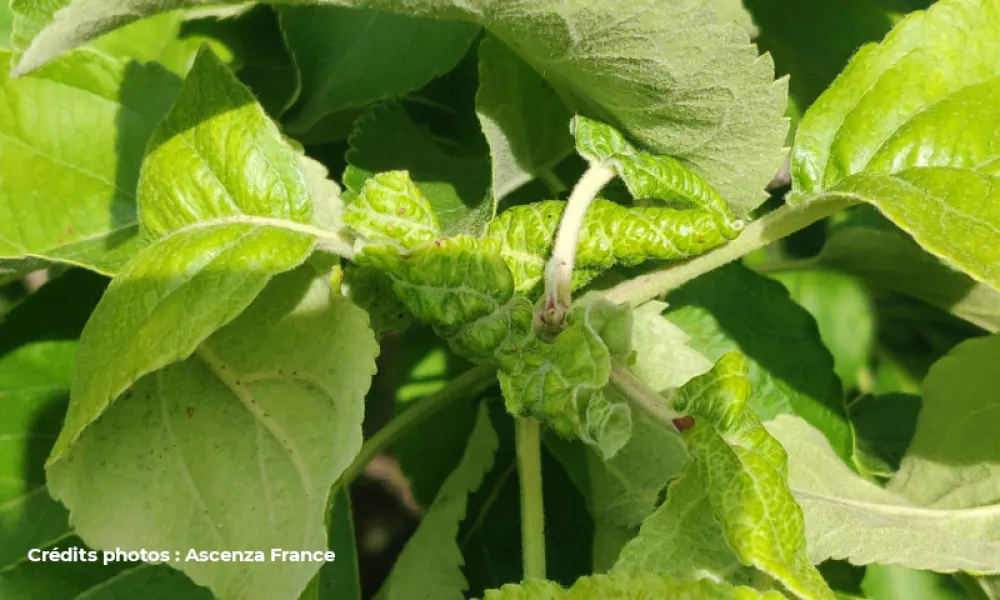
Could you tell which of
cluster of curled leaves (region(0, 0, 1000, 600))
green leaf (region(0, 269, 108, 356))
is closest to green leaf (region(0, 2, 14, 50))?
cluster of curled leaves (region(0, 0, 1000, 600))

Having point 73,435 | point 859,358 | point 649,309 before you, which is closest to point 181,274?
point 73,435

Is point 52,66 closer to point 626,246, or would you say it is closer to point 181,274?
point 181,274

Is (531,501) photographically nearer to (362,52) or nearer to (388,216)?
(388,216)

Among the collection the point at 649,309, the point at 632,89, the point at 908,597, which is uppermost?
the point at 632,89

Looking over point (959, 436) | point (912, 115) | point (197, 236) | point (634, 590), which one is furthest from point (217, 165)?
point (959, 436)

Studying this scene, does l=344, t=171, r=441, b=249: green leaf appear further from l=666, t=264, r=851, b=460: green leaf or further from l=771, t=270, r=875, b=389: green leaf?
l=771, t=270, r=875, b=389: green leaf
